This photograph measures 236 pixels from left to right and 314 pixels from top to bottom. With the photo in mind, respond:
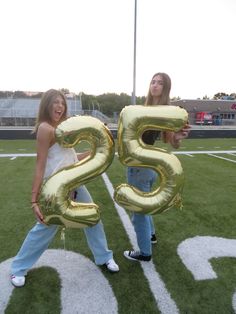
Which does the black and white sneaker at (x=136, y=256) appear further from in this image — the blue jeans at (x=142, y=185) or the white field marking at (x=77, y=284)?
the white field marking at (x=77, y=284)

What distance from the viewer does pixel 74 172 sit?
2.36 metres

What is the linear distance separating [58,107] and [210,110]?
47883mm

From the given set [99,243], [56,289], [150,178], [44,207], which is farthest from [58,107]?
[56,289]

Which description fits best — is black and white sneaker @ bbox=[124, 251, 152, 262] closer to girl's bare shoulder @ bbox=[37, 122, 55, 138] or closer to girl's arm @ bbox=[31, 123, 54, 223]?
girl's arm @ bbox=[31, 123, 54, 223]

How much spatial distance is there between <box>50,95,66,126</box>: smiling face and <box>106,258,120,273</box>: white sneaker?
4.53 ft

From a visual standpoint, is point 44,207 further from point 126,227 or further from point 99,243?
point 126,227

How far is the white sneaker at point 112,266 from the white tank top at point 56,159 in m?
1.03

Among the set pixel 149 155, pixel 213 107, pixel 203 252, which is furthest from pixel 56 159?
pixel 213 107

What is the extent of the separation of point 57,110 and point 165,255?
73.4 inches

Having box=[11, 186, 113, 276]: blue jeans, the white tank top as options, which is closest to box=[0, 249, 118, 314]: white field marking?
box=[11, 186, 113, 276]: blue jeans

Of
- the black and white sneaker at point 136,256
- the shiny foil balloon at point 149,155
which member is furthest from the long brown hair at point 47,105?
the black and white sneaker at point 136,256

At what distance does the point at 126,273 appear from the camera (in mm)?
2900

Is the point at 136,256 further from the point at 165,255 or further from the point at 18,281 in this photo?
the point at 18,281

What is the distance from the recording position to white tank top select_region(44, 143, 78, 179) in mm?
2471
